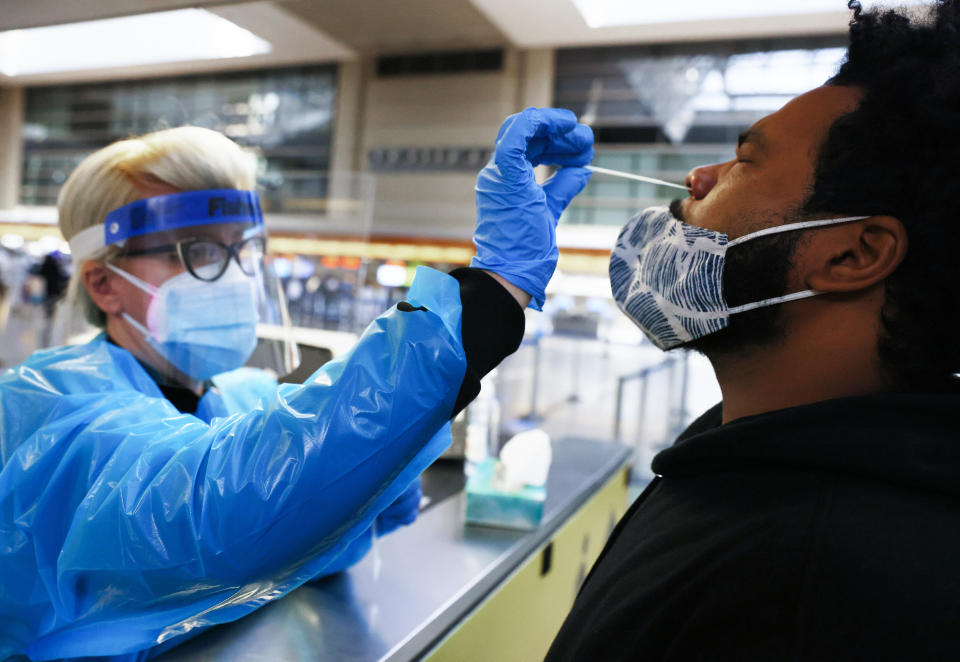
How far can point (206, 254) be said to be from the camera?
55.9 inches

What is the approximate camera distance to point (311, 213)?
13.8 feet

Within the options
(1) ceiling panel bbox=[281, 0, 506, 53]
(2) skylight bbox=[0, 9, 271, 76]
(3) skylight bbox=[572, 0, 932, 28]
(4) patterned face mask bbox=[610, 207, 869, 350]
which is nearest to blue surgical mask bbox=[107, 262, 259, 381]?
(2) skylight bbox=[0, 9, 271, 76]

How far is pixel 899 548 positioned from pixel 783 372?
0.31m

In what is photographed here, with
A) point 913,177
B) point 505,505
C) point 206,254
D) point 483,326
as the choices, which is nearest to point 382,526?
point 505,505

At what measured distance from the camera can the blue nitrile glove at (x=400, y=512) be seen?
1514 millimetres

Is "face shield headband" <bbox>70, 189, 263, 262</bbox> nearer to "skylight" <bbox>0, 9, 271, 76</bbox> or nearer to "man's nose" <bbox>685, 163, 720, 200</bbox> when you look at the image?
"skylight" <bbox>0, 9, 271, 76</bbox>

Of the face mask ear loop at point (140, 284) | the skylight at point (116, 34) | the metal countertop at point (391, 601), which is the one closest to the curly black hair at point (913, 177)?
the metal countertop at point (391, 601)

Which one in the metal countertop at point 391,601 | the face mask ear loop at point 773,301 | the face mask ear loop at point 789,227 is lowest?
the metal countertop at point 391,601

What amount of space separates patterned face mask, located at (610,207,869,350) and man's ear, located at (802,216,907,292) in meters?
0.02

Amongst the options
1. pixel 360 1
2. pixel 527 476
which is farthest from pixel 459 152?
pixel 527 476

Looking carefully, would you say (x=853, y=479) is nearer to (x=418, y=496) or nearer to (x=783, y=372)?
(x=783, y=372)

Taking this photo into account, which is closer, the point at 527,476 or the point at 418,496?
the point at 418,496

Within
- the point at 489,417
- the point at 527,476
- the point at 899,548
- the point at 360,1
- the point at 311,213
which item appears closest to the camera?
the point at 899,548

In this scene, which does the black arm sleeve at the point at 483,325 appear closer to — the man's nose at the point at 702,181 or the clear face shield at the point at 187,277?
the man's nose at the point at 702,181
